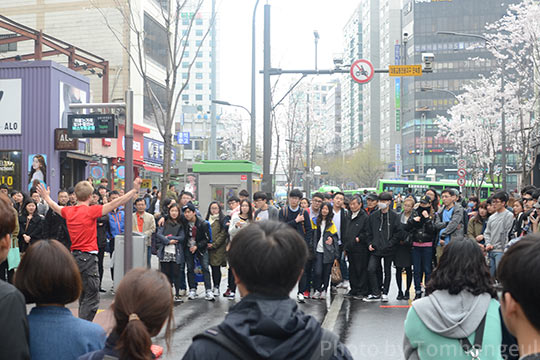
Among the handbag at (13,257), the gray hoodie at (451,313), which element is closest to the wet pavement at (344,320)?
the handbag at (13,257)

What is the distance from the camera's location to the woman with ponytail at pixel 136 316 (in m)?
2.32

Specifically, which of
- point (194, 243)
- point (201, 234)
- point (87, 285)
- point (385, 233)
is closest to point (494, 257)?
point (385, 233)

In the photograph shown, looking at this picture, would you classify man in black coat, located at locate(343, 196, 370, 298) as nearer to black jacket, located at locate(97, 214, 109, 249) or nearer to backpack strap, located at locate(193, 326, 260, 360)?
black jacket, located at locate(97, 214, 109, 249)

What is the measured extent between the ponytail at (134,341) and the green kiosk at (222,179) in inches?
771

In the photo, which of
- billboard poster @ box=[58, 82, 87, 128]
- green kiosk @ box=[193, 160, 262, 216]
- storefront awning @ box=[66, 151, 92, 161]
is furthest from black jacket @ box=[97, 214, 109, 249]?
storefront awning @ box=[66, 151, 92, 161]

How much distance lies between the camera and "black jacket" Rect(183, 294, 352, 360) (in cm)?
202

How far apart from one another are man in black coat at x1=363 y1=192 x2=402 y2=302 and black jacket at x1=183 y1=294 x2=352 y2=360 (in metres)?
8.92

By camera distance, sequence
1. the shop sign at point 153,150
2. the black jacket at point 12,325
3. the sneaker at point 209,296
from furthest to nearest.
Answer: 1. the shop sign at point 153,150
2. the sneaker at point 209,296
3. the black jacket at point 12,325

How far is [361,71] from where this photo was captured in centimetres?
1814

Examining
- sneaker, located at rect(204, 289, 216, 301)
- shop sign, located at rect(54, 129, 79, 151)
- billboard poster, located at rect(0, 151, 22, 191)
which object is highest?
shop sign, located at rect(54, 129, 79, 151)

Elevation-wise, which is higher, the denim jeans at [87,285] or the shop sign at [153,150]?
the shop sign at [153,150]

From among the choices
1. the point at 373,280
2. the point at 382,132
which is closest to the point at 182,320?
the point at 373,280

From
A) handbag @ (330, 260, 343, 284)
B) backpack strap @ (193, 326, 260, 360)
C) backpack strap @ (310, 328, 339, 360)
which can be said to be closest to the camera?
backpack strap @ (193, 326, 260, 360)

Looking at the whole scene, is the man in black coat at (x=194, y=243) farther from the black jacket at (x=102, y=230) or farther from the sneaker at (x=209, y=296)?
the black jacket at (x=102, y=230)
